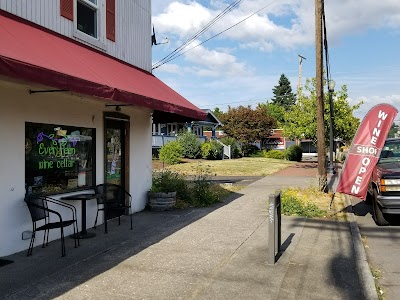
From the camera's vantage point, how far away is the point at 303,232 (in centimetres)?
812

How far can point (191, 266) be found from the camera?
5801 millimetres

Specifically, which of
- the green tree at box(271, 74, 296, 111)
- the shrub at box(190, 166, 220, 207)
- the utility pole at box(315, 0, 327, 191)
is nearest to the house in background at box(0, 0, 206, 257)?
the shrub at box(190, 166, 220, 207)

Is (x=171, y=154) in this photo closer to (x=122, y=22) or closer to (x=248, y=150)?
(x=248, y=150)

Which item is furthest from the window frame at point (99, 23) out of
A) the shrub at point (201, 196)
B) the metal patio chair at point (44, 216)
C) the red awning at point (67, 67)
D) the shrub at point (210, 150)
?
the shrub at point (210, 150)

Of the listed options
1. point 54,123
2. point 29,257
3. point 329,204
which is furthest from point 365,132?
point 29,257

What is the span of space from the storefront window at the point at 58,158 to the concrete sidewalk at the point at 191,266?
1.05 meters

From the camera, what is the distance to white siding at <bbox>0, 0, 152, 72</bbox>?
6795mm

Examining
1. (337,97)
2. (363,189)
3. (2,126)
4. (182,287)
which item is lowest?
(182,287)

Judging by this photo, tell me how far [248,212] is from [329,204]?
2275mm

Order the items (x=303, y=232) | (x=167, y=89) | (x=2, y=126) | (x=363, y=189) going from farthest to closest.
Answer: (x=167, y=89)
(x=363, y=189)
(x=303, y=232)
(x=2, y=126)

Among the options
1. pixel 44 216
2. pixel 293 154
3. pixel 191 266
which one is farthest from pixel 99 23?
pixel 293 154

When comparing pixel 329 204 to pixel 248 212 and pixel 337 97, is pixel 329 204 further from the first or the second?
pixel 337 97

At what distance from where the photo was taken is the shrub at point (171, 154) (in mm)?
30000

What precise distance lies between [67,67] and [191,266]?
11.1ft
